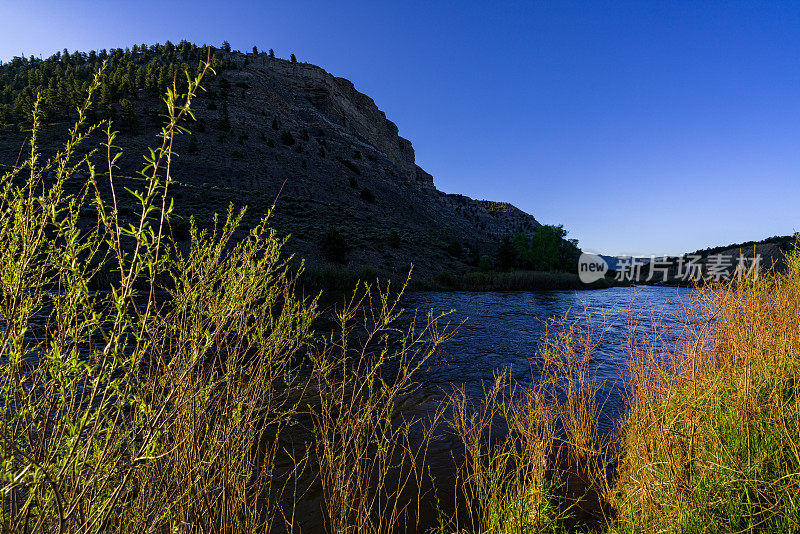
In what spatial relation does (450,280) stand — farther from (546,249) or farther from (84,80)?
(84,80)

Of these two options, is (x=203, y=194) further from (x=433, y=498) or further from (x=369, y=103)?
(x=369, y=103)

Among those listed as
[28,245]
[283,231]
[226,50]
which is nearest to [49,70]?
[226,50]

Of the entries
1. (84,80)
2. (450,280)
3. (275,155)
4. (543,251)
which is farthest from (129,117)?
(543,251)

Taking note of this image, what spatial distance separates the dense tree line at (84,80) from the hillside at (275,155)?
0.21m

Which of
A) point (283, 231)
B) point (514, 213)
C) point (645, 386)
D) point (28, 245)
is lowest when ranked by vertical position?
point (645, 386)

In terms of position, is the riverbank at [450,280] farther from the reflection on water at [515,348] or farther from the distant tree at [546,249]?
the distant tree at [546,249]

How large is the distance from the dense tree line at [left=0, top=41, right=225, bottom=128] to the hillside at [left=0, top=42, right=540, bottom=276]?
0.21 m

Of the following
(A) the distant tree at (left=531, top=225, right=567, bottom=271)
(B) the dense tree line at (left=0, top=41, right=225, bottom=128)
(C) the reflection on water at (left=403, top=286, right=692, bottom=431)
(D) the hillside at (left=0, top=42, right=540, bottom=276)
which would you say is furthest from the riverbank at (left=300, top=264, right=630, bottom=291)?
(B) the dense tree line at (left=0, top=41, right=225, bottom=128)

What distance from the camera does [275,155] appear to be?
42.8 metres

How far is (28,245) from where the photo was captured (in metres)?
1.78

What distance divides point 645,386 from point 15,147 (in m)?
47.3

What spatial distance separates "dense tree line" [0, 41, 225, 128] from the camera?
37.0 metres

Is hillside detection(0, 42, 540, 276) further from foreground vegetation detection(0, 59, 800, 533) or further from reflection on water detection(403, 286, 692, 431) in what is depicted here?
foreground vegetation detection(0, 59, 800, 533)

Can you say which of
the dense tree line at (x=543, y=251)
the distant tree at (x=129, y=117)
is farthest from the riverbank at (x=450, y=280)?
the distant tree at (x=129, y=117)
